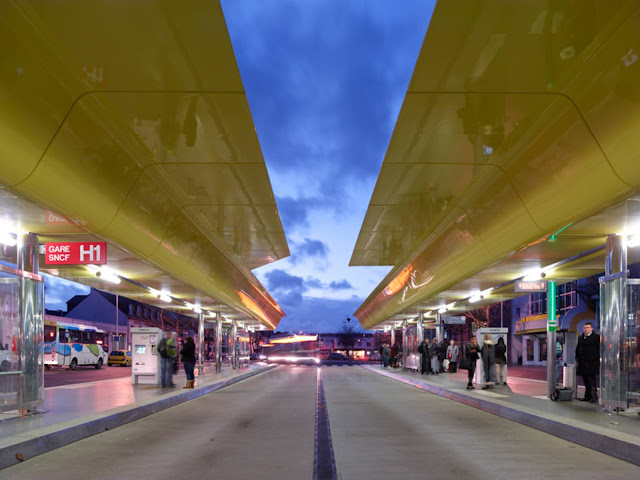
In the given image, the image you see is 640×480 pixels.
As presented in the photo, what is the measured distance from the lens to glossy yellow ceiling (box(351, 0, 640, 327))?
7.18m

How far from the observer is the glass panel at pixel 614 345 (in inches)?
523

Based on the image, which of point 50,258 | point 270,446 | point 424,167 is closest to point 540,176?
point 424,167

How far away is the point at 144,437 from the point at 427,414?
673cm

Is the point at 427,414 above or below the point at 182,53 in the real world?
below

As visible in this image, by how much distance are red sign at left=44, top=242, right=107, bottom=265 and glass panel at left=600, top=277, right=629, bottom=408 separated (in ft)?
34.9

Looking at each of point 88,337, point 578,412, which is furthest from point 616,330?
point 88,337

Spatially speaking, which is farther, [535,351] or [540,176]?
[535,351]

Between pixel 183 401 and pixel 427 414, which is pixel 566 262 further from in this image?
pixel 183 401

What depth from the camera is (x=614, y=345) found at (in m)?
13.5

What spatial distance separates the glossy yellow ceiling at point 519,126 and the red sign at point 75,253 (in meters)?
6.31

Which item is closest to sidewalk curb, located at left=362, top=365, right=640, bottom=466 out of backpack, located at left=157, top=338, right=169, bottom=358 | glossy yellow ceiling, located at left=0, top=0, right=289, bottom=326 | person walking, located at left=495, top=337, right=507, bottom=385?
person walking, located at left=495, top=337, right=507, bottom=385

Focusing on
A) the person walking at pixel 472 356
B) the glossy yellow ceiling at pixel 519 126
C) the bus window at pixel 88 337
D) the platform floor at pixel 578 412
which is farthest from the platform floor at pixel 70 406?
the bus window at pixel 88 337

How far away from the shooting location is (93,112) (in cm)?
952

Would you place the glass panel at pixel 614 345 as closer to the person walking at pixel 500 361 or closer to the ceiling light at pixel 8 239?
the person walking at pixel 500 361
